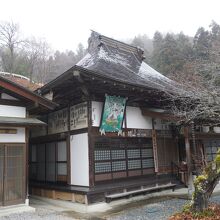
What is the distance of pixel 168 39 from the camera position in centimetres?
3506

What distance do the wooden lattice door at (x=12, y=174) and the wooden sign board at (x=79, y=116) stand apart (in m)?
2.47

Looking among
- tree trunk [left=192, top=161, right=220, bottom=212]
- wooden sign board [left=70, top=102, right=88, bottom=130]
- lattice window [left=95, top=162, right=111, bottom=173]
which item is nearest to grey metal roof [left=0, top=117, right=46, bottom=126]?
wooden sign board [left=70, top=102, right=88, bottom=130]

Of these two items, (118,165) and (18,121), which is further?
(118,165)

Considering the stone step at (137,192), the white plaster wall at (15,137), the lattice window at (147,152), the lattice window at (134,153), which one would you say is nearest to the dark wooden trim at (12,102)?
the white plaster wall at (15,137)

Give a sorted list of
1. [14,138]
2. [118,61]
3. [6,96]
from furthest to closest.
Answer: [118,61] → [6,96] → [14,138]

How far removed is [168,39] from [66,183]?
27.6m

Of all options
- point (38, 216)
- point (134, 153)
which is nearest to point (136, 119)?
point (134, 153)

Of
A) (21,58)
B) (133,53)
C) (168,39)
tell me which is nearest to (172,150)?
(133,53)

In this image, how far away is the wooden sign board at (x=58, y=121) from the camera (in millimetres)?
12672

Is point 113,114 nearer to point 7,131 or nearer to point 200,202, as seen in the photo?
point 7,131

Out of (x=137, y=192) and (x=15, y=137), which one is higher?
(x=15, y=137)

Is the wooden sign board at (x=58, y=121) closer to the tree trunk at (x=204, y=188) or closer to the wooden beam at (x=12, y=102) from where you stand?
the wooden beam at (x=12, y=102)

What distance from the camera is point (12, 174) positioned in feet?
32.8

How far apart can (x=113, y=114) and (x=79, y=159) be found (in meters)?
2.35
